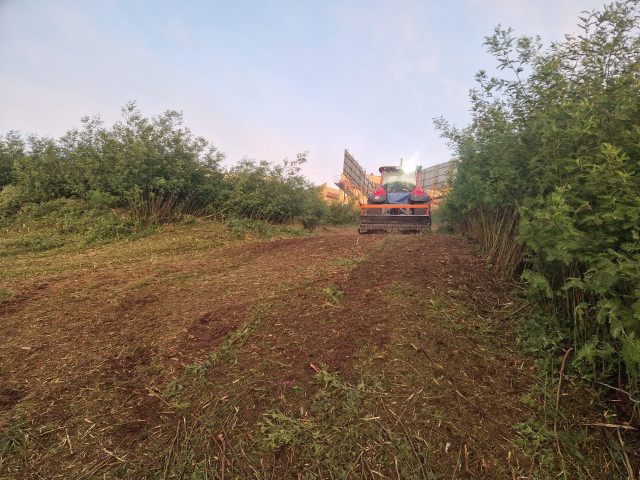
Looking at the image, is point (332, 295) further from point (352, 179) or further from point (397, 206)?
point (352, 179)

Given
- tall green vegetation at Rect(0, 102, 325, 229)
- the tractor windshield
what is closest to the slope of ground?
tall green vegetation at Rect(0, 102, 325, 229)

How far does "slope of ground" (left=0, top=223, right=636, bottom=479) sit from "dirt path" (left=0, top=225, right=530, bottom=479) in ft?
0.04

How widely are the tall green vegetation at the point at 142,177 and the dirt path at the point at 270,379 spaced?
5420 mm

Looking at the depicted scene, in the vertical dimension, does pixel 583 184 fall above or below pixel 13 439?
above

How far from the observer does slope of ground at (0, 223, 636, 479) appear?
6.24 ft

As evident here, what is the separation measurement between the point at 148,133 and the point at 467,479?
10285 mm

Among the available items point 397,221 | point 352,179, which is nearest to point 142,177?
point 397,221

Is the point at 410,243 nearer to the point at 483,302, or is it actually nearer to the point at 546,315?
the point at 483,302

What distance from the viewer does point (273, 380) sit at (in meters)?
2.42

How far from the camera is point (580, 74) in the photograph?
297 cm

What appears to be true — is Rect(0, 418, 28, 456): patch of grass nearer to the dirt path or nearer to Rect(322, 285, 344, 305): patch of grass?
the dirt path

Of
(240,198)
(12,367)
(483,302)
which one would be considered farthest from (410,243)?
(240,198)

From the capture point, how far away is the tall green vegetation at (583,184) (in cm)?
197

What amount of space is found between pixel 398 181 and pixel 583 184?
36.9 ft
